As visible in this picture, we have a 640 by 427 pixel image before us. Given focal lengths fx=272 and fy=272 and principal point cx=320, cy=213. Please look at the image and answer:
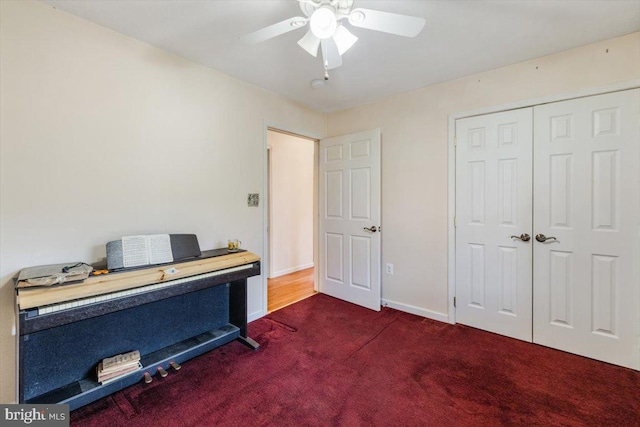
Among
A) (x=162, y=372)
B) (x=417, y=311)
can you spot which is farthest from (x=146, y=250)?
(x=417, y=311)

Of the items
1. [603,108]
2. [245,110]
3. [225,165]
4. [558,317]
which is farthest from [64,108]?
[558,317]

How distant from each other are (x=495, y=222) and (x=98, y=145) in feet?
10.4

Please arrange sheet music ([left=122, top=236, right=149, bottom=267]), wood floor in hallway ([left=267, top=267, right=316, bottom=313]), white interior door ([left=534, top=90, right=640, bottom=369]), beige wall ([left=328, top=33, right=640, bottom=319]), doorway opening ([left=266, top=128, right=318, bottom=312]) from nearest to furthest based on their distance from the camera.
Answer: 1. sheet music ([left=122, top=236, right=149, bottom=267])
2. white interior door ([left=534, top=90, right=640, bottom=369])
3. beige wall ([left=328, top=33, right=640, bottom=319])
4. wood floor in hallway ([left=267, top=267, right=316, bottom=313])
5. doorway opening ([left=266, top=128, right=318, bottom=312])

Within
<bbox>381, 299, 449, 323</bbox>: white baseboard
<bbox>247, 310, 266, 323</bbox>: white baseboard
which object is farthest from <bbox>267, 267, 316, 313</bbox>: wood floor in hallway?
<bbox>381, 299, 449, 323</bbox>: white baseboard

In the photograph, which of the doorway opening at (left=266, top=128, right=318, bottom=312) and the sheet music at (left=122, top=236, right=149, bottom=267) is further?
the doorway opening at (left=266, top=128, right=318, bottom=312)

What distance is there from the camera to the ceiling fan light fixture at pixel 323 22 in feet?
4.20

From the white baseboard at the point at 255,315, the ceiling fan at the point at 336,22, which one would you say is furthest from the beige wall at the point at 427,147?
the ceiling fan at the point at 336,22

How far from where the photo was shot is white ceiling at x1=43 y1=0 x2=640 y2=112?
1.64 metres

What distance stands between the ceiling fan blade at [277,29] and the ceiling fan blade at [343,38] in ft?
0.62

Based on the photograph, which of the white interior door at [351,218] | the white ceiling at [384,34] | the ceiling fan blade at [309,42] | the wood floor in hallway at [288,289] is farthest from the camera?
the wood floor in hallway at [288,289]

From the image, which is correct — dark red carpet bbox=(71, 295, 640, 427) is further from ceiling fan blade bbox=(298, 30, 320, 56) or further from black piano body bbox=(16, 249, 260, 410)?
ceiling fan blade bbox=(298, 30, 320, 56)

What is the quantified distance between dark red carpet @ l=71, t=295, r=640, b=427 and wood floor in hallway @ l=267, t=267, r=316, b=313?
769 mm

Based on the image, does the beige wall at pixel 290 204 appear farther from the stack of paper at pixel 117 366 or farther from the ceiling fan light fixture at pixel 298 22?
the ceiling fan light fixture at pixel 298 22
